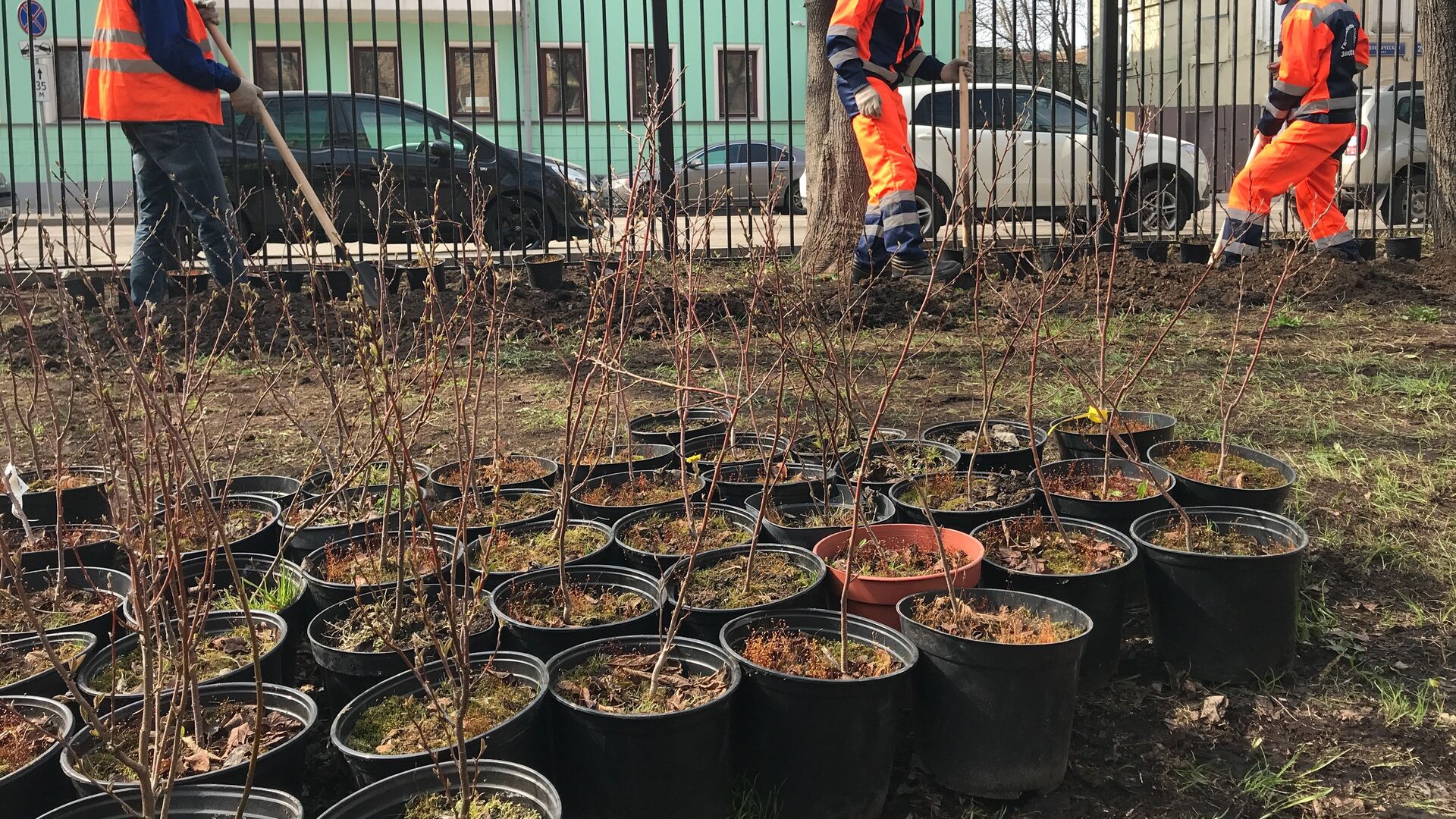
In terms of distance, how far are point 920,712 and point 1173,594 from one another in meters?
0.72

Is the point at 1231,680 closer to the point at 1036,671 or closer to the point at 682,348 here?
the point at 1036,671

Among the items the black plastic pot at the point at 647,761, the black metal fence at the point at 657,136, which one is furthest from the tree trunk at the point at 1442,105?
the black plastic pot at the point at 647,761

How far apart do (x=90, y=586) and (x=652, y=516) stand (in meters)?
1.27

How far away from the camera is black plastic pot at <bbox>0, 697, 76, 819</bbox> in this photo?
1.75 metres

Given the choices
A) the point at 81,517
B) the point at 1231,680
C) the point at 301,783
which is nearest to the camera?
the point at 301,783

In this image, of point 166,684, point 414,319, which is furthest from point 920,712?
point 414,319

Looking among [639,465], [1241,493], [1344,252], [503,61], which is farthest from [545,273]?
[503,61]

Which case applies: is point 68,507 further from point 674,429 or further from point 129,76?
point 129,76

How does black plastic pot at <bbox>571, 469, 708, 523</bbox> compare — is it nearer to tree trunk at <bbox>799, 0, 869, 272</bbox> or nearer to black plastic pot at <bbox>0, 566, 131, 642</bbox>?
A: black plastic pot at <bbox>0, 566, 131, 642</bbox>

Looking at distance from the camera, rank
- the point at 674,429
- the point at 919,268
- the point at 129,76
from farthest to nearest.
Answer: the point at 919,268 → the point at 129,76 → the point at 674,429

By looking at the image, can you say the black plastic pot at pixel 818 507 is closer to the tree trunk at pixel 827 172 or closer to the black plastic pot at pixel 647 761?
the black plastic pot at pixel 647 761

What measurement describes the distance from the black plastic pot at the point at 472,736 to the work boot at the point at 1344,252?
675 centimetres

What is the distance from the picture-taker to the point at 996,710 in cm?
200

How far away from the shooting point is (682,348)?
115 inches
